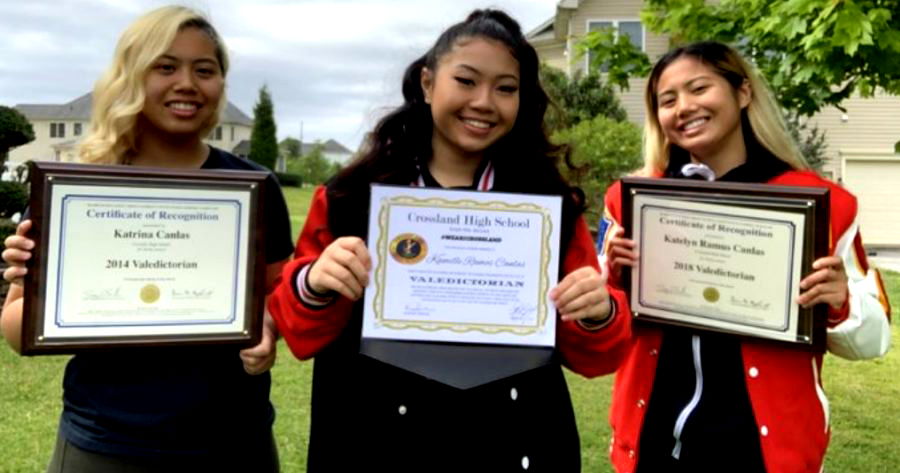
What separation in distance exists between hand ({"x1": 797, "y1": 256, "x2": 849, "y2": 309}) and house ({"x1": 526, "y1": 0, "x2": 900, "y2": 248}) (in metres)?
20.5

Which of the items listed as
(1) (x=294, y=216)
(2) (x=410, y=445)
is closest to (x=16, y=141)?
(2) (x=410, y=445)

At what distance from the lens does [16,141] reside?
9.20 m

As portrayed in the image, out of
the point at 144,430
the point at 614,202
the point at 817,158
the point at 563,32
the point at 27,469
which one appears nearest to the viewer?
the point at 144,430

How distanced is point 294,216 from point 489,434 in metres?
23.5

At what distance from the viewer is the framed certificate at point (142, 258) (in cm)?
207

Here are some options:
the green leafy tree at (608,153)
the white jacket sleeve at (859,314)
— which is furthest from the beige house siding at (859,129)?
the white jacket sleeve at (859,314)

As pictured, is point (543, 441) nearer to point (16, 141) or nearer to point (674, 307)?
point (674, 307)

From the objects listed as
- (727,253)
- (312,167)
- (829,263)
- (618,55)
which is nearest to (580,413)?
(618,55)

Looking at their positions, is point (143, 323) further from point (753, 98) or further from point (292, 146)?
point (292, 146)

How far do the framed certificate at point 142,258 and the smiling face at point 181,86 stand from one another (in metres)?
0.27

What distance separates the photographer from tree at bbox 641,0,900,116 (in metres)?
3.91

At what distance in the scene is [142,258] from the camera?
7.05ft

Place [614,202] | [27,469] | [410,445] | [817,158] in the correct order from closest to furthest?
[410,445], [614,202], [27,469], [817,158]

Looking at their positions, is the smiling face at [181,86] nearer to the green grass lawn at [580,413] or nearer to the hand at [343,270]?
the hand at [343,270]
